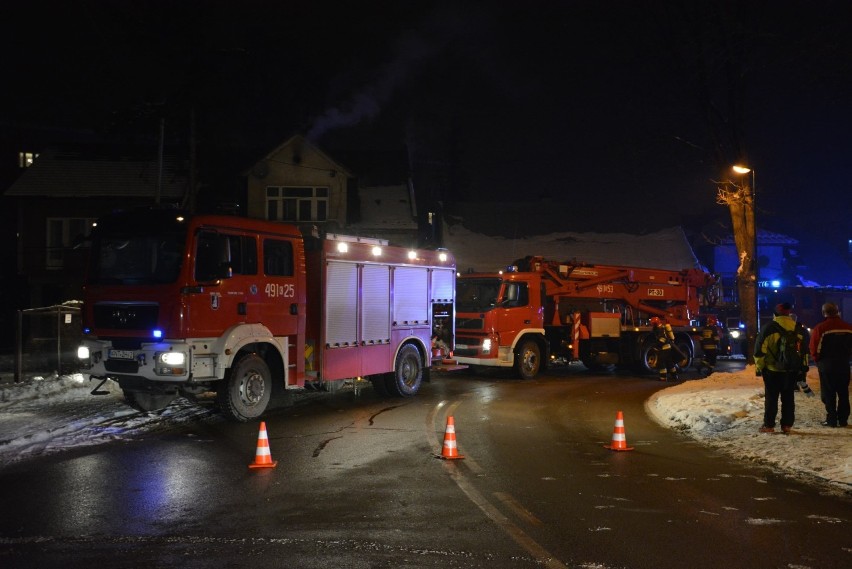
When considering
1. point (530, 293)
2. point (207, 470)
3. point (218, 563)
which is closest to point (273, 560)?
point (218, 563)

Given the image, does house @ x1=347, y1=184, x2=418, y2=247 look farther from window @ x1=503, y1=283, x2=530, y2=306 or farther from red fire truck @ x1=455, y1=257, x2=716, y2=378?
window @ x1=503, y1=283, x2=530, y2=306

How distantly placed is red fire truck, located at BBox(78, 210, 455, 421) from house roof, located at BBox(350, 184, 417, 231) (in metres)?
20.0

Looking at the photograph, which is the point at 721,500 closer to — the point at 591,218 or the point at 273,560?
the point at 273,560

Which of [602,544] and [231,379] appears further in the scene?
[231,379]

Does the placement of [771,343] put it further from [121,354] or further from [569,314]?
[569,314]

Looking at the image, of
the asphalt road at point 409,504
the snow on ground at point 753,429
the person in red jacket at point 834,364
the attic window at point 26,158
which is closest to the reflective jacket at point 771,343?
the person in red jacket at point 834,364

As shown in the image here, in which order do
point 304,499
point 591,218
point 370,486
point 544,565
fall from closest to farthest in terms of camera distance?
point 544,565
point 304,499
point 370,486
point 591,218

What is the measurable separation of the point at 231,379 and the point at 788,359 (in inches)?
318

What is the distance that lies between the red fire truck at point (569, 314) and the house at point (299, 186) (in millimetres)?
14504

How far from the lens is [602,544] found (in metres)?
5.86

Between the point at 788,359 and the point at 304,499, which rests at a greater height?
the point at 788,359

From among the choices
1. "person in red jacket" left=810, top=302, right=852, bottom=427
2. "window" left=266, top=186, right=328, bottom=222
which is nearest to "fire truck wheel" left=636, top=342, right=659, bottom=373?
"person in red jacket" left=810, top=302, right=852, bottom=427

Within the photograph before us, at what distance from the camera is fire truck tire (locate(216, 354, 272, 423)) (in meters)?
11.7

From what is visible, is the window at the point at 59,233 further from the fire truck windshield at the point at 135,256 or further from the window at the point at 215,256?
the window at the point at 215,256
